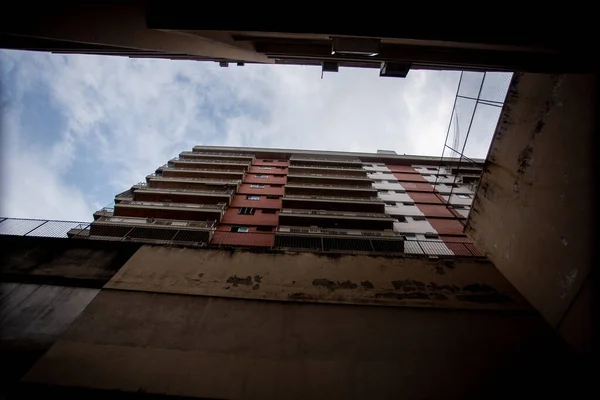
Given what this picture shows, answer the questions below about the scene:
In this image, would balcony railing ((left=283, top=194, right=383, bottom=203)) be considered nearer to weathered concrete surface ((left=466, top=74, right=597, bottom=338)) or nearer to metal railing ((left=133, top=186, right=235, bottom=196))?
metal railing ((left=133, top=186, right=235, bottom=196))

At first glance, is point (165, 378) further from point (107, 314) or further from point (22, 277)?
point (22, 277)

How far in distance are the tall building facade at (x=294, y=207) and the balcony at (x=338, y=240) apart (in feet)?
0.19

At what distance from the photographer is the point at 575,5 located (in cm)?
312

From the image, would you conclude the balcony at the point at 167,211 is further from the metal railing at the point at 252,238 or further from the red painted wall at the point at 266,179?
the red painted wall at the point at 266,179

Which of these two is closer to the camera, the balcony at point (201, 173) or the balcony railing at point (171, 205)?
the balcony railing at point (171, 205)

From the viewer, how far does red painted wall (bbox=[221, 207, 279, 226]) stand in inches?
731

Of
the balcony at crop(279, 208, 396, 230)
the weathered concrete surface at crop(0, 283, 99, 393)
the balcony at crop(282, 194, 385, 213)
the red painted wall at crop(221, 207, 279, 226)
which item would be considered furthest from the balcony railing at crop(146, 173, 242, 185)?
the weathered concrete surface at crop(0, 283, 99, 393)

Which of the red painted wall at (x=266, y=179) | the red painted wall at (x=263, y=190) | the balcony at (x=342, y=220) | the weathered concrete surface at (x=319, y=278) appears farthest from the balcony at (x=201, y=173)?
the weathered concrete surface at (x=319, y=278)

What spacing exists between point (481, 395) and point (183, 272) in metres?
6.36

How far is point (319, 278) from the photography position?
6.35 m

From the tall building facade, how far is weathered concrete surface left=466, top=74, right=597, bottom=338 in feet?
20.6

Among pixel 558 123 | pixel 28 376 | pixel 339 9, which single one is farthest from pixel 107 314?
pixel 558 123

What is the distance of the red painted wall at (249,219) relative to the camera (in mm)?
18578

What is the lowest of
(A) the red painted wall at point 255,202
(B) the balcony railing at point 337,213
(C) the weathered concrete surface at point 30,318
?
(C) the weathered concrete surface at point 30,318
